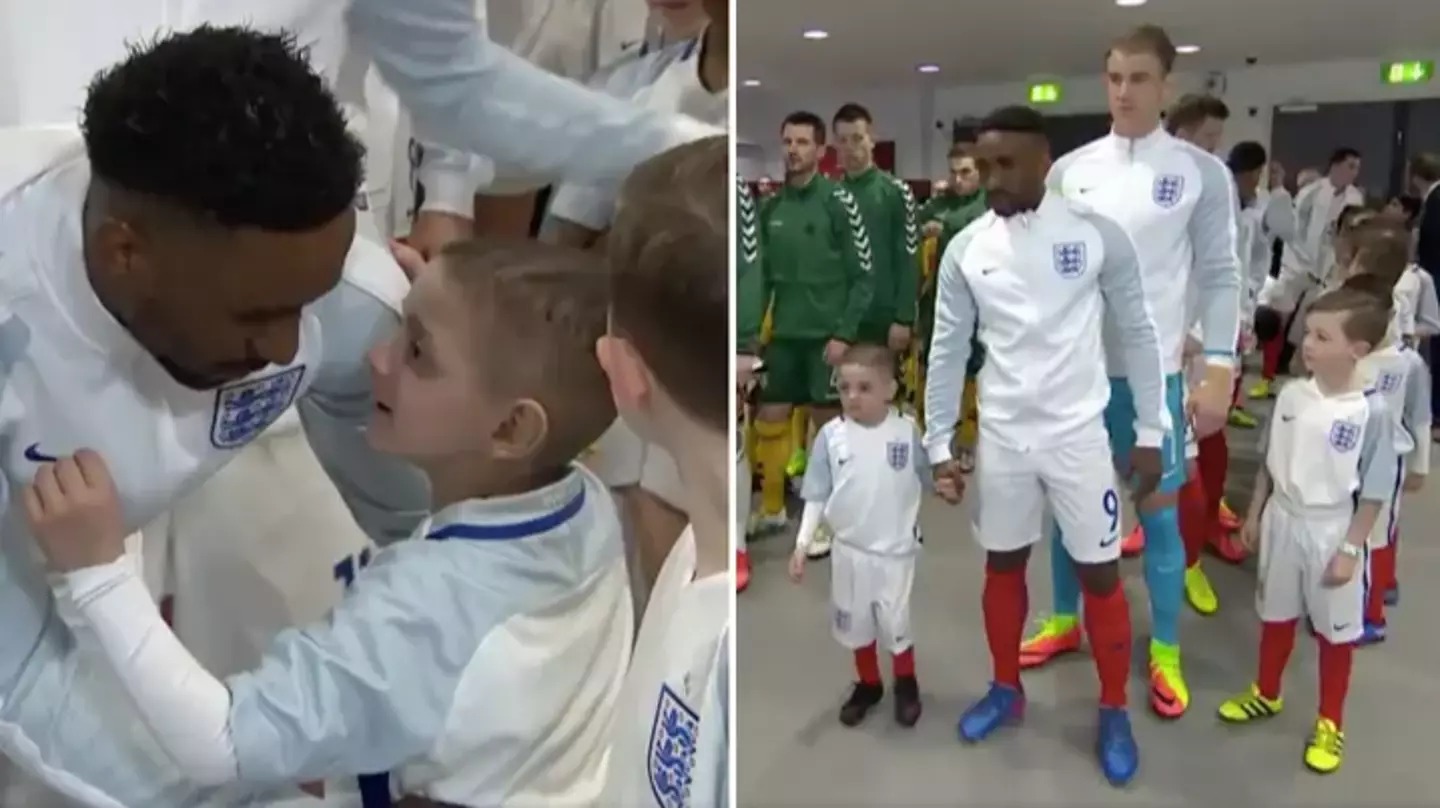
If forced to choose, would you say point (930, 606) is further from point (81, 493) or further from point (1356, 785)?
point (81, 493)

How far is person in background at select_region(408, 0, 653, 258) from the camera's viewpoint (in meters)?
0.73

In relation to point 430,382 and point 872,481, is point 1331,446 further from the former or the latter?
point 430,382

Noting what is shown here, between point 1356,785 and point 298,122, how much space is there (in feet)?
4.86

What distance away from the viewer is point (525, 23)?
754mm

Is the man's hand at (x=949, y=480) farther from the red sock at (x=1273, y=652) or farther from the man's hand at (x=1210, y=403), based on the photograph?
the red sock at (x=1273, y=652)

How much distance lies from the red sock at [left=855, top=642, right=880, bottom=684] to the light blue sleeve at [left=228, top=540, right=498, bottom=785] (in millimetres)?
761

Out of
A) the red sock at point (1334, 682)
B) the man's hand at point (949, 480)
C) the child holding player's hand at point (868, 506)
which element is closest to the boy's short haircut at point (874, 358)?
the child holding player's hand at point (868, 506)

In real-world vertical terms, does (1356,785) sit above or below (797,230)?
below

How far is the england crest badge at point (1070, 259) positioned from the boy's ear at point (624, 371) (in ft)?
2.32

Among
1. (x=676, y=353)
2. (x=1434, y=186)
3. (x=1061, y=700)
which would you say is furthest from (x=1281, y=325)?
(x=676, y=353)

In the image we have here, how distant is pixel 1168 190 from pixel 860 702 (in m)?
0.71

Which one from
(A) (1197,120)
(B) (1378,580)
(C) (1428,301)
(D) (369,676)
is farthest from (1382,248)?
(D) (369,676)

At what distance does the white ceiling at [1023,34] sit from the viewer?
1.29m

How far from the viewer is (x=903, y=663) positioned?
4.75 feet
